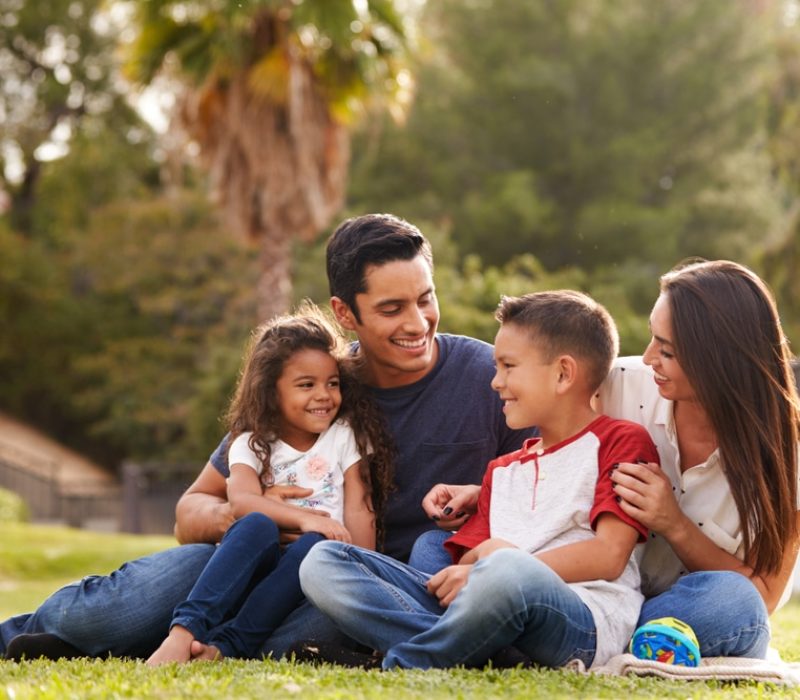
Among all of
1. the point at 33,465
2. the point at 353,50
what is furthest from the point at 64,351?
the point at 353,50

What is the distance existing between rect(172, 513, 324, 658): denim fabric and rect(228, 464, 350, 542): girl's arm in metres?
0.07

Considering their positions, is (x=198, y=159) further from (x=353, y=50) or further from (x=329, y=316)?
(x=329, y=316)

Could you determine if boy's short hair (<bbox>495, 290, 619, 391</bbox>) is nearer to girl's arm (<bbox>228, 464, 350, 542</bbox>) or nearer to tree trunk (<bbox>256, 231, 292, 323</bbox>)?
girl's arm (<bbox>228, 464, 350, 542</bbox>)

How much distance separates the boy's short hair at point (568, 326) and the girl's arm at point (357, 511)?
0.84m

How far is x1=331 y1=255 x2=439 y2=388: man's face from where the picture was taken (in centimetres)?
455

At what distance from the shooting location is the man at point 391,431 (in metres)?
4.41

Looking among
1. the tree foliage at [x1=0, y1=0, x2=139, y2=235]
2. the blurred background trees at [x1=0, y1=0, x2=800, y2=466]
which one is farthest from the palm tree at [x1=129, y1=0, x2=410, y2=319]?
the tree foliage at [x1=0, y1=0, x2=139, y2=235]

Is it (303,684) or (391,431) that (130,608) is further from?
(303,684)

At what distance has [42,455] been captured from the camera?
89.6 feet

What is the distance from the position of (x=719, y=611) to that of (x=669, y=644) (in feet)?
0.67

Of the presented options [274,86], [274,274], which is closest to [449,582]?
[274,86]

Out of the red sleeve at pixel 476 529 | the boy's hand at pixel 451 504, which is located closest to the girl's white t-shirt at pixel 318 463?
the boy's hand at pixel 451 504

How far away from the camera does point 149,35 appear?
15.1 m

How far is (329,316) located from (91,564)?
29.5ft
